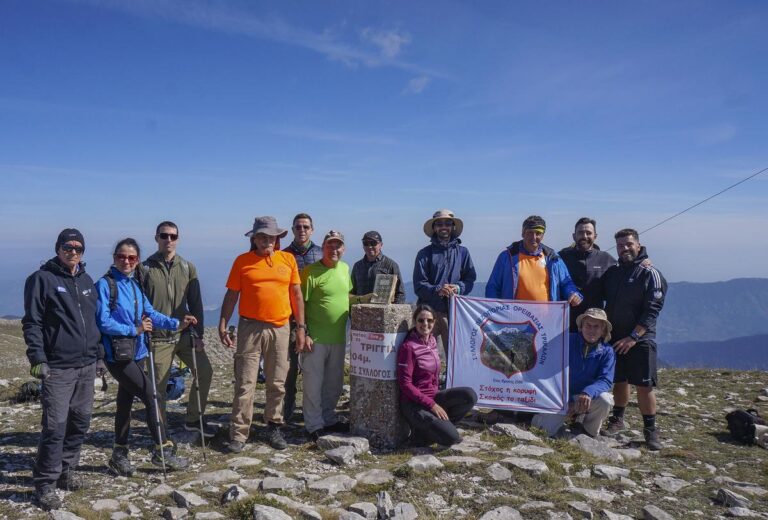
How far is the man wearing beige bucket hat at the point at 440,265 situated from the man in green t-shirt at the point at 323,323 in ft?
5.12

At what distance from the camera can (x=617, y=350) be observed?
895 centimetres

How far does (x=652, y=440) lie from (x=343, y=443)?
5.03 meters

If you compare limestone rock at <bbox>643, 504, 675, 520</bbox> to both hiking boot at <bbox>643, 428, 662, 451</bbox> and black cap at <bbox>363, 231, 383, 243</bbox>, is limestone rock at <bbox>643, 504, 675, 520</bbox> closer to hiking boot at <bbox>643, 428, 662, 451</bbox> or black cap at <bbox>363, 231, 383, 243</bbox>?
hiking boot at <bbox>643, 428, 662, 451</bbox>

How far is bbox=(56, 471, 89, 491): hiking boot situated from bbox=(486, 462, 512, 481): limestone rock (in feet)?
17.2

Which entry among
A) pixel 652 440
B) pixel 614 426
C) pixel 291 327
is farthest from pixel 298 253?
pixel 652 440

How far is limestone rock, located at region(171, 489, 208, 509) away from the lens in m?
6.12

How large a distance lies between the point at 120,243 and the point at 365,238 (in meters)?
4.13

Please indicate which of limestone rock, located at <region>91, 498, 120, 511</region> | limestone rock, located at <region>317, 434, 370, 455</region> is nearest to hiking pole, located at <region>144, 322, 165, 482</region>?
limestone rock, located at <region>91, 498, 120, 511</region>

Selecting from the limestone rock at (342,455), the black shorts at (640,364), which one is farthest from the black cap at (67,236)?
the black shorts at (640,364)

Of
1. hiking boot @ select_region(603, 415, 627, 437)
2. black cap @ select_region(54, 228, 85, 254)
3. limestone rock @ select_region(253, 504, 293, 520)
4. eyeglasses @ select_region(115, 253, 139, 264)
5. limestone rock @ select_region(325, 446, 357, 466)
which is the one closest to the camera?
limestone rock @ select_region(253, 504, 293, 520)

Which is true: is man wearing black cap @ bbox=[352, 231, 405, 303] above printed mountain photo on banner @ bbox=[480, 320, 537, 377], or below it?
above

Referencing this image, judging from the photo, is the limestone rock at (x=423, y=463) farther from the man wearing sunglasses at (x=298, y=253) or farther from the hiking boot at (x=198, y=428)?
the hiking boot at (x=198, y=428)

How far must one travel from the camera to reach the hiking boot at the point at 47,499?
20.2ft

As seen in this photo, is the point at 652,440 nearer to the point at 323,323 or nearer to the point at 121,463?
the point at 323,323
